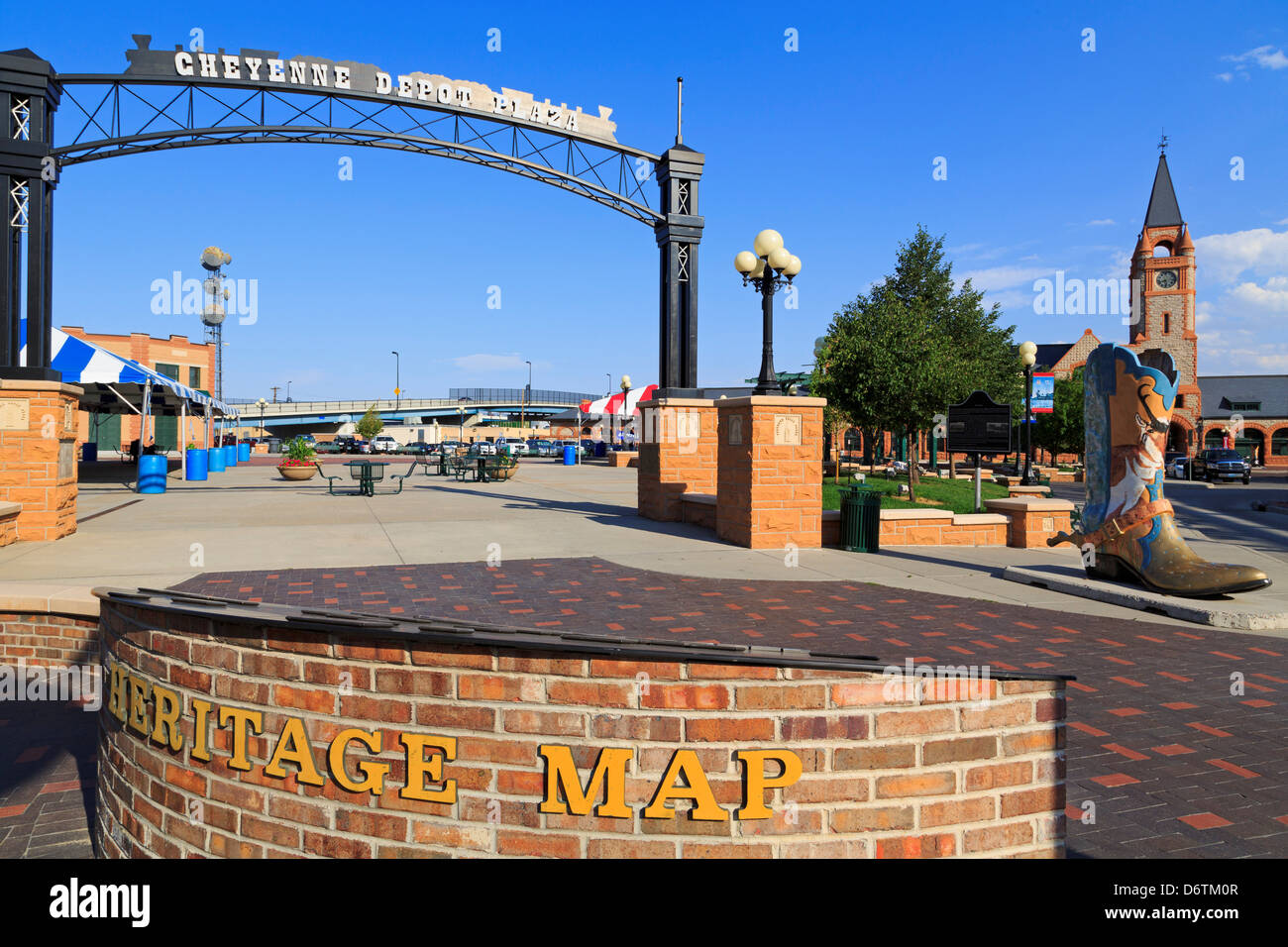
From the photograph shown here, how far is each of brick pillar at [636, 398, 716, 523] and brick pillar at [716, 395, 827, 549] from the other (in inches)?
95.4

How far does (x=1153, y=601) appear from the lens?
25.8 ft

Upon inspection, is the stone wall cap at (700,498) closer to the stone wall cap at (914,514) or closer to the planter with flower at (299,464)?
the stone wall cap at (914,514)

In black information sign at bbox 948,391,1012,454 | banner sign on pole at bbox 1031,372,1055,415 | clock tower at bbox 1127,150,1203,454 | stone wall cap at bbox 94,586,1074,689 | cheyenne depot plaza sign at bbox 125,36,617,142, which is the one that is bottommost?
stone wall cap at bbox 94,586,1074,689

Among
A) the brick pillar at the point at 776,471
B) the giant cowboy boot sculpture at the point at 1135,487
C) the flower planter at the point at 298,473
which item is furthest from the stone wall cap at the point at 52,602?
the flower planter at the point at 298,473

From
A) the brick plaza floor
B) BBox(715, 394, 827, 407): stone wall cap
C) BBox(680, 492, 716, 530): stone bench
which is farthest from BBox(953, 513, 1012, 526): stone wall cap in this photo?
the brick plaza floor

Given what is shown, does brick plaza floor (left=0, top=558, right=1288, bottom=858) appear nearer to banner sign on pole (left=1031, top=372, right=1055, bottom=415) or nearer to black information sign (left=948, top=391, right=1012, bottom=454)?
black information sign (left=948, top=391, right=1012, bottom=454)

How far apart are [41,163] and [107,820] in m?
11.8

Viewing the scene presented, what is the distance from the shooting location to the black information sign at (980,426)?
1460 cm

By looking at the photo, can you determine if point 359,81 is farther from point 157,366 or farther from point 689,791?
Answer: point 157,366

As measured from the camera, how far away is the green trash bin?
37.5 feet

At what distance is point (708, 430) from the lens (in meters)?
14.5

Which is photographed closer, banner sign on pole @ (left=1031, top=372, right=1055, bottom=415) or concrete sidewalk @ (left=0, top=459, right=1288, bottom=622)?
concrete sidewalk @ (left=0, top=459, right=1288, bottom=622)
